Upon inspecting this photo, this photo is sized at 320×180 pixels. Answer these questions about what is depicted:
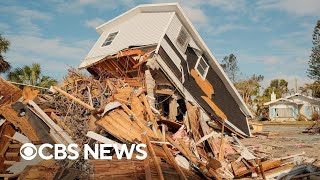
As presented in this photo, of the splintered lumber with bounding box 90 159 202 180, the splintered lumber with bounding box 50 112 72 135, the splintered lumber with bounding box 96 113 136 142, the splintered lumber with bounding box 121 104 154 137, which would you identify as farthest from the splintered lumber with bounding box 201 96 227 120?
the splintered lumber with bounding box 90 159 202 180

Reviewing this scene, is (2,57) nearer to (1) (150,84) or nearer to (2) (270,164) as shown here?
(1) (150,84)

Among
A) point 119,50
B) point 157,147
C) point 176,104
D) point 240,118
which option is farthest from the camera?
point 240,118

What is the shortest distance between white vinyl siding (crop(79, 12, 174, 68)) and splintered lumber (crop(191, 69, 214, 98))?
2429 mm

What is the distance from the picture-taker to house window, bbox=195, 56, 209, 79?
50.5 ft

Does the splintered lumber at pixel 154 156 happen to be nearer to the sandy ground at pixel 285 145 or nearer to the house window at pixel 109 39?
the sandy ground at pixel 285 145

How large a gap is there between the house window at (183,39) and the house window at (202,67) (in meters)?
1.07

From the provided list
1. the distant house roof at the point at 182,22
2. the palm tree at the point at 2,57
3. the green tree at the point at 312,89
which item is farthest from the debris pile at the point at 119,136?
the green tree at the point at 312,89

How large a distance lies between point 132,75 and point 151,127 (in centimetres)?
467

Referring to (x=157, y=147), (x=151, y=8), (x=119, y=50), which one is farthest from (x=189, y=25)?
(x=157, y=147)

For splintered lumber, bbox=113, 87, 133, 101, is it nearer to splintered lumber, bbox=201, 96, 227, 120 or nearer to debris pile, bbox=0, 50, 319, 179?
debris pile, bbox=0, 50, 319, 179

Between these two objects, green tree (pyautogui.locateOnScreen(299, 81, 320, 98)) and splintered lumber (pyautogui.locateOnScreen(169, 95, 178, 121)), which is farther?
green tree (pyautogui.locateOnScreen(299, 81, 320, 98))

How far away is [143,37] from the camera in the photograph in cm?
1408

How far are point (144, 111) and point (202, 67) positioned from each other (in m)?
6.50

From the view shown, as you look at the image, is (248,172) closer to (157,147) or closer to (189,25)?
(157,147)
